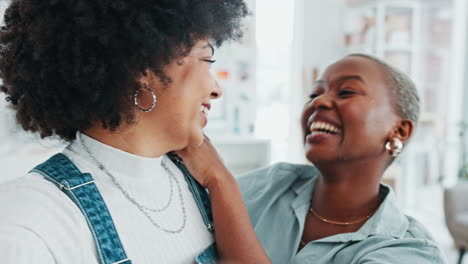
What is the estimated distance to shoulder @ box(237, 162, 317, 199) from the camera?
1.30m

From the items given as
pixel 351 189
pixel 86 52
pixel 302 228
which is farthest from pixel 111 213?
pixel 351 189

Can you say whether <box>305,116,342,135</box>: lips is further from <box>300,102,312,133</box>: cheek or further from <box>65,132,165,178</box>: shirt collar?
<box>65,132,165,178</box>: shirt collar

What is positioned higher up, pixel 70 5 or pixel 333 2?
pixel 333 2

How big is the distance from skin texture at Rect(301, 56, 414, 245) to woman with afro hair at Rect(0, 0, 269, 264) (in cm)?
40

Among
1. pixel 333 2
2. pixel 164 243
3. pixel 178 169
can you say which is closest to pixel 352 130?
pixel 178 169

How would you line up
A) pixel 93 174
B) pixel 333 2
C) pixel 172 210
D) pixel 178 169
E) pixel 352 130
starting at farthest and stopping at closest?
pixel 333 2 < pixel 352 130 < pixel 178 169 < pixel 172 210 < pixel 93 174

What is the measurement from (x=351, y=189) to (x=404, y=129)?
0.23 m

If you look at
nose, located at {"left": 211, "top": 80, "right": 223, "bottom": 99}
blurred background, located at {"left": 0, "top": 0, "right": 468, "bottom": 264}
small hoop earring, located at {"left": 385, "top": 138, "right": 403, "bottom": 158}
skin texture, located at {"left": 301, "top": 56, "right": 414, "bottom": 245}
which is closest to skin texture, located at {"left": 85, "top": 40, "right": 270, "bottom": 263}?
nose, located at {"left": 211, "top": 80, "right": 223, "bottom": 99}

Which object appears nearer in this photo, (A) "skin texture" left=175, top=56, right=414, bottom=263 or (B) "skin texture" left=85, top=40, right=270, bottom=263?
(B) "skin texture" left=85, top=40, right=270, bottom=263

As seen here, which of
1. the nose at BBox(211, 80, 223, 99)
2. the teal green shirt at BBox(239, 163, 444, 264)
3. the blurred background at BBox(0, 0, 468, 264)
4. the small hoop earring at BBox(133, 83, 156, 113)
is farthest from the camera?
the blurred background at BBox(0, 0, 468, 264)

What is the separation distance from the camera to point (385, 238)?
101cm

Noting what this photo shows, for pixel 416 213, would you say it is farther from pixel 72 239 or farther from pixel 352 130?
pixel 72 239

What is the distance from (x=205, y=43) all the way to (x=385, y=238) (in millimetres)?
630

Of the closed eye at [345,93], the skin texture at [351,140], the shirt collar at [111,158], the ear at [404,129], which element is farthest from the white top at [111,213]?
the ear at [404,129]
